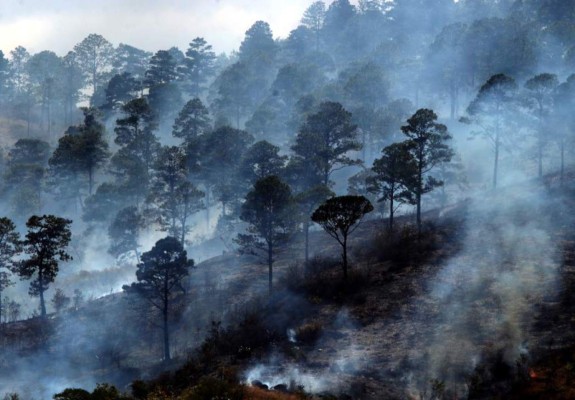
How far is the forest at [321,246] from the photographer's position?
940 inches

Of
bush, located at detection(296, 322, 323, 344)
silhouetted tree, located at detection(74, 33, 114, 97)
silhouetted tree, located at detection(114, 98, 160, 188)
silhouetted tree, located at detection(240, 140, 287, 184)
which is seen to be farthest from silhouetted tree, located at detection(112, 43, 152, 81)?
bush, located at detection(296, 322, 323, 344)

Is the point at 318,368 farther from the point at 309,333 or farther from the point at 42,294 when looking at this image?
the point at 42,294

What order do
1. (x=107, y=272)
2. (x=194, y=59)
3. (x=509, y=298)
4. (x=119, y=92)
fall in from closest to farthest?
(x=509, y=298)
(x=107, y=272)
(x=119, y=92)
(x=194, y=59)

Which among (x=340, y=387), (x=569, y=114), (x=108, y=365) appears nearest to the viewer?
(x=340, y=387)

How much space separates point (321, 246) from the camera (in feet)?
157

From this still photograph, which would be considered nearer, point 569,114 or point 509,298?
point 509,298

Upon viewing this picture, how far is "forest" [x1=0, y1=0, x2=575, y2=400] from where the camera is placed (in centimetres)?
2388

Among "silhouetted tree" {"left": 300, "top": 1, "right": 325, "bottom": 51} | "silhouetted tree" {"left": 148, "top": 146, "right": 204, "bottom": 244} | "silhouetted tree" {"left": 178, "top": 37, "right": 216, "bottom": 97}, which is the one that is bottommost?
"silhouetted tree" {"left": 148, "top": 146, "right": 204, "bottom": 244}

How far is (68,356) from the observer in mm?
38406

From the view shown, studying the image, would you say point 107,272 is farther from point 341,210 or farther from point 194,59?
A: point 194,59

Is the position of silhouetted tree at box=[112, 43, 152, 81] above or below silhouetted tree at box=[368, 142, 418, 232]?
above

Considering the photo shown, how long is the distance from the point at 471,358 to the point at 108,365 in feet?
85.3

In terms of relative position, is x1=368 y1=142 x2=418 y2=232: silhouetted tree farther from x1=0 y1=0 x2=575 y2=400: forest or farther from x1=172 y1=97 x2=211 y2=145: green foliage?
x1=172 y1=97 x2=211 y2=145: green foliage

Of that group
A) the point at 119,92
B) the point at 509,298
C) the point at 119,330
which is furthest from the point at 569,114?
the point at 119,92
